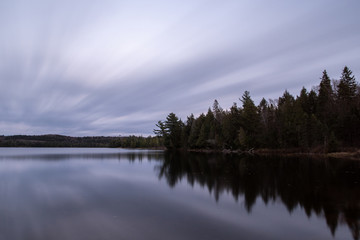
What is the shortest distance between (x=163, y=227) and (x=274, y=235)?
10.8 ft

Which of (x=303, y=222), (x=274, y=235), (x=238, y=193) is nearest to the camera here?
(x=274, y=235)

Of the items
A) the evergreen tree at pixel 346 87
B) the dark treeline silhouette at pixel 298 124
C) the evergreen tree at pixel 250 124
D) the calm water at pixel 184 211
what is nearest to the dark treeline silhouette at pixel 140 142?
the dark treeline silhouette at pixel 298 124

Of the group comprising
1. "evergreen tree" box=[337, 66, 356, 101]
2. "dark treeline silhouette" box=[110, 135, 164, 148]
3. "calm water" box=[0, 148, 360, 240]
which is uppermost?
"evergreen tree" box=[337, 66, 356, 101]

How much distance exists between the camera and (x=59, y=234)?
260 inches

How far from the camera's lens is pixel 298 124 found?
49875 millimetres

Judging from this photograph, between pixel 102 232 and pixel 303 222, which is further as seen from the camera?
pixel 303 222

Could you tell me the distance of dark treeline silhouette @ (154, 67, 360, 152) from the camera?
4516 centimetres

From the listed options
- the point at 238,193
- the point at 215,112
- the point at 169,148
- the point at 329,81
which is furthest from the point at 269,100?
the point at 238,193

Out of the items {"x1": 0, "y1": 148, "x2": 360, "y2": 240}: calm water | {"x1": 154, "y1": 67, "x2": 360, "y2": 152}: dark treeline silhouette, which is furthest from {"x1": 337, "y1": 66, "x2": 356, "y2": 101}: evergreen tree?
{"x1": 0, "y1": 148, "x2": 360, "y2": 240}: calm water

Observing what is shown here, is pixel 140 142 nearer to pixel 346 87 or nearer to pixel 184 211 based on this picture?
pixel 346 87

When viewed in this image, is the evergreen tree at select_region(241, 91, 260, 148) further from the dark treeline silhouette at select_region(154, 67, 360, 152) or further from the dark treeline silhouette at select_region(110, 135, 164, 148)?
the dark treeline silhouette at select_region(110, 135, 164, 148)

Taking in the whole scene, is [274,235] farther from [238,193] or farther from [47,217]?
[47,217]

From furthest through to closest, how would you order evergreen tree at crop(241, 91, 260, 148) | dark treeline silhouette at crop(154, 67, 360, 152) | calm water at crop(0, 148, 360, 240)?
evergreen tree at crop(241, 91, 260, 148) < dark treeline silhouette at crop(154, 67, 360, 152) < calm water at crop(0, 148, 360, 240)

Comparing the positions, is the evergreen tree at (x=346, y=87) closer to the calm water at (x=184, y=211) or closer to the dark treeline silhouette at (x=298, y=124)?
the dark treeline silhouette at (x=298, y=124)
